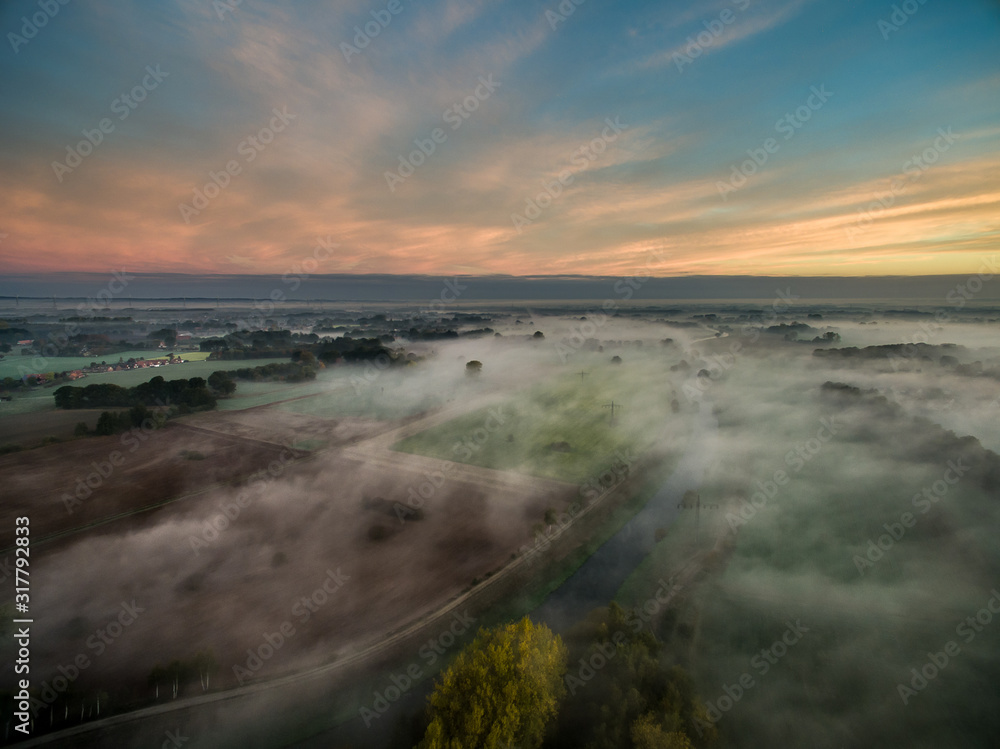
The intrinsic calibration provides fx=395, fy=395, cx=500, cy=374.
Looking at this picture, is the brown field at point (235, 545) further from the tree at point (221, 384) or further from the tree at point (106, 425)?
the tree at point (221, 384)

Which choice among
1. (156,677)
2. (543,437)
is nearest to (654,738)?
(156,677)

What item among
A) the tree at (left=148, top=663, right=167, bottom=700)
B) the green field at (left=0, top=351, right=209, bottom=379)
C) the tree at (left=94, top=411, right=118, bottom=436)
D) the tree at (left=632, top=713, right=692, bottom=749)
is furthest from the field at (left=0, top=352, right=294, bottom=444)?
the tree at (left=632, top=713, right=692, bottom=749)

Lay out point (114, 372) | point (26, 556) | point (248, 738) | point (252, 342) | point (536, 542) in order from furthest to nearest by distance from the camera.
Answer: point (252, 342)
point (114, 372)
point (536, 542)
point (26, 556)
point (248, 738)

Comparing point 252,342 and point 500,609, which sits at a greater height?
point 252,342

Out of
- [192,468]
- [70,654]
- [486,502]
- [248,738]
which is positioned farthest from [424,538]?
[192,468]

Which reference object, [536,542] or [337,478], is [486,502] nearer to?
[536,542]

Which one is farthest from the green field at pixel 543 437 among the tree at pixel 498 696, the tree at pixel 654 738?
the tree at pixel 654 738
